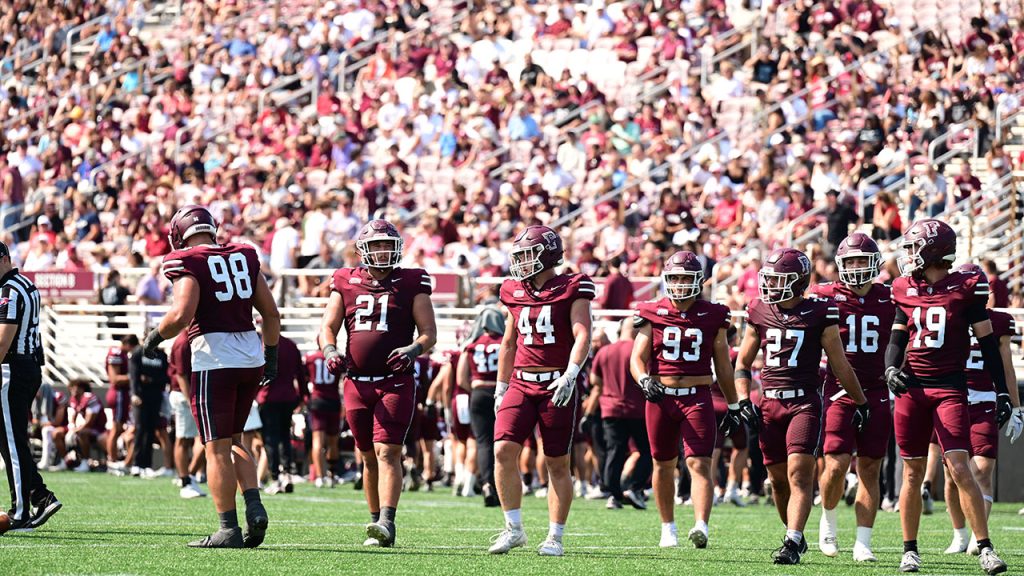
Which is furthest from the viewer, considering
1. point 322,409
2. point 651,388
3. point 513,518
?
point 322,409

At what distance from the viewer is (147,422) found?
1703cm

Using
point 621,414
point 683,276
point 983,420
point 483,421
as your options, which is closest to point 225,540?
point 683,276

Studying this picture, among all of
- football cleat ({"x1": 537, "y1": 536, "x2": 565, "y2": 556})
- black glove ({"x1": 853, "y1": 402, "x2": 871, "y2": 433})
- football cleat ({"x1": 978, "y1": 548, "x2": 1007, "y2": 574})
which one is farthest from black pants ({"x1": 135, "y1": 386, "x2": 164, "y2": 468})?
football cleat ({"x1": 978, "y1": 548, "x2": 1007, "y2": 574})

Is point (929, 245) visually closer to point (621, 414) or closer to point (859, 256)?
point (859, 256)

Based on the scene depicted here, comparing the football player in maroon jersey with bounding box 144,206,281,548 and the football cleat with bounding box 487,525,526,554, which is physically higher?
the football player in maroon jersey with bounding box 144,206,281,548

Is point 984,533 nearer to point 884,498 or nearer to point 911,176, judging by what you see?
point 884,498

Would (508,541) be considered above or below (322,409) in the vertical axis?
below

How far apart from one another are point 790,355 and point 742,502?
6.12m

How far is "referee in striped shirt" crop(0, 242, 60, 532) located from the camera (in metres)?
9.59

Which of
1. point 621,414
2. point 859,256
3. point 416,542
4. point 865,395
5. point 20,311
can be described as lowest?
point 416,542

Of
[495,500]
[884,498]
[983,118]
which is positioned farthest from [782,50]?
[495,500]

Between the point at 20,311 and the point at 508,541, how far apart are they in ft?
9.87

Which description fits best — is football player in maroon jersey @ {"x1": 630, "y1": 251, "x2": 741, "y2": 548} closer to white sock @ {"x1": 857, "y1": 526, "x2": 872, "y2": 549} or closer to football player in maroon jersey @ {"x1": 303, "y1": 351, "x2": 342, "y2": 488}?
white sock @ {"x1": 857, "y1": 526, "x2": 872, "y2": 549}

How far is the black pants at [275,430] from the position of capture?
15453mm
